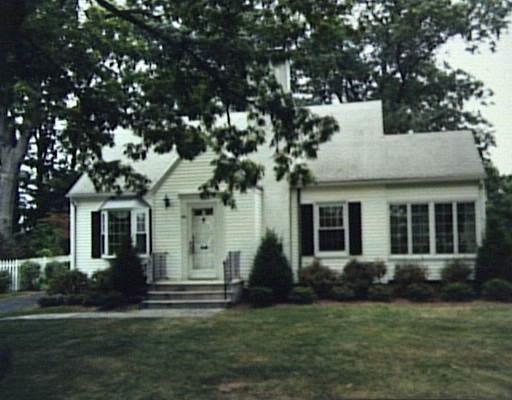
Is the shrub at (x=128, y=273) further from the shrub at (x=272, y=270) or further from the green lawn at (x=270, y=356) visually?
the shrub at (x=272, y=270)

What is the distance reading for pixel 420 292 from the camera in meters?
14.5

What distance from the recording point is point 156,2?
34.8ft

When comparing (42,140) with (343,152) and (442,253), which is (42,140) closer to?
(343,152)

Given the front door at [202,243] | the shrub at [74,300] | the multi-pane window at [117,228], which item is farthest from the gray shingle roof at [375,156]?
the shrub at [74,300]

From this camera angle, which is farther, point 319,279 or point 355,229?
Answer: point 355,229

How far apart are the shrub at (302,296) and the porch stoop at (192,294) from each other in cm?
158

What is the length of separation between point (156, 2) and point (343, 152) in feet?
28.3

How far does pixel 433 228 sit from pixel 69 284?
10834 millimetres

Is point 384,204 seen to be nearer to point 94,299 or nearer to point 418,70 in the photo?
point 94,299

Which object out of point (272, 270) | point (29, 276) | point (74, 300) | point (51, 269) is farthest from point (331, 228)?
point (29, 276)

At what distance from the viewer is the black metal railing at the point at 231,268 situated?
14906mm

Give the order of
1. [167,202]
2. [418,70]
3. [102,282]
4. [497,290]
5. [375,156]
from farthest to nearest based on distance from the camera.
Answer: [418,70] < [375,156] < [167,202] < [102,282] < [497,290]

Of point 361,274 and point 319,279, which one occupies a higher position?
point 361,274

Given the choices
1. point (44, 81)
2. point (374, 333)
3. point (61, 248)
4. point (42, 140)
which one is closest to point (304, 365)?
point (374, 333)
